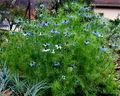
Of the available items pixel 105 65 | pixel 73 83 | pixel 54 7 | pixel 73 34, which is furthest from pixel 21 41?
pixel 54 7

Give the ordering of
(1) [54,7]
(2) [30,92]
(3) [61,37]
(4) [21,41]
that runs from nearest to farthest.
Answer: (2) [30,92]
(3) [61,37]
(4) [21,41]
(1) [54,7]

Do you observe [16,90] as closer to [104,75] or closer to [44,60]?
[44,60]

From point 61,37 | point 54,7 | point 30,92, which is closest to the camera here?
point 30,92

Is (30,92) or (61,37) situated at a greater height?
(61,37)

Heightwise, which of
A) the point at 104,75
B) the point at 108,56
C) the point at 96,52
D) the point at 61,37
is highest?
the point at 61,37

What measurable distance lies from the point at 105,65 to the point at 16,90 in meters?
1.42

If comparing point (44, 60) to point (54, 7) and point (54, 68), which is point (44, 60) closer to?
point (54, 68)

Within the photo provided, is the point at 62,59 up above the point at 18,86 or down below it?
above

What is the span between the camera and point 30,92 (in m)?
2.80

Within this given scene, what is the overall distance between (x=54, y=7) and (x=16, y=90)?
17.3 feet

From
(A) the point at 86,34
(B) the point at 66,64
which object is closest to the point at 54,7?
(A) the point at 86,34

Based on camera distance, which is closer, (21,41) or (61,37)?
(61,37)

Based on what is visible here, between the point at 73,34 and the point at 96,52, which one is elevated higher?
the point at 73,34

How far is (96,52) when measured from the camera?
3021 millimetres
